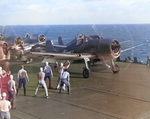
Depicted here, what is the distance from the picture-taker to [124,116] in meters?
6.85

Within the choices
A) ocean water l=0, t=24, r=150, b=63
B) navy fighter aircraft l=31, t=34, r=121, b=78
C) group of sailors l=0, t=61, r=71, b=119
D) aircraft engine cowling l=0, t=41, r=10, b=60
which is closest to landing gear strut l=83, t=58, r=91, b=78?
navy fighter aircraft l=31, t=34, r=121, b=78

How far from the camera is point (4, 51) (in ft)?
26.4

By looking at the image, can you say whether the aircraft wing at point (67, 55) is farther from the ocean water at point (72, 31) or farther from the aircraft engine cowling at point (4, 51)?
the aircraft engine cowling at point (4, 51)

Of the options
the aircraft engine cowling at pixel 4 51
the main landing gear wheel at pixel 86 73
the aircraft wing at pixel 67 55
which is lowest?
the main landing gear wheel at pixel 86 73

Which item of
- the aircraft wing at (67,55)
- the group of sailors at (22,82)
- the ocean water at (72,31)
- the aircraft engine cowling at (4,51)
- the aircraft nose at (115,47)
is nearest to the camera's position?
the group of sailors at (22,82)

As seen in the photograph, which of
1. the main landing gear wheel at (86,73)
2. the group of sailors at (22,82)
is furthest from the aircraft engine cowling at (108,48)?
the group of sailors at (22,82)

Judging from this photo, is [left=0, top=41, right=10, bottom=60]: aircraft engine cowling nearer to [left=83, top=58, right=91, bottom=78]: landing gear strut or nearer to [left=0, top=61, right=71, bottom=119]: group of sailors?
[left=0, top=61, right=71, bottom=119]: group of sailors

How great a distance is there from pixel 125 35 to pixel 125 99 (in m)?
3.66

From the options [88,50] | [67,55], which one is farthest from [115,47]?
[67,55]

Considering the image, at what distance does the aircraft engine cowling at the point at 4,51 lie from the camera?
801 cm

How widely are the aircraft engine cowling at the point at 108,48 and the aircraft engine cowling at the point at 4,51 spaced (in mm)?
4467

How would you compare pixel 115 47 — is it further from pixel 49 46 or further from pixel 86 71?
pixel 49 46

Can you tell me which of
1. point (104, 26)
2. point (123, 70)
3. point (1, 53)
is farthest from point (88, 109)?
point (123, 70)

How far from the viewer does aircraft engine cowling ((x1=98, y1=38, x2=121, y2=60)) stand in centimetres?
1136
